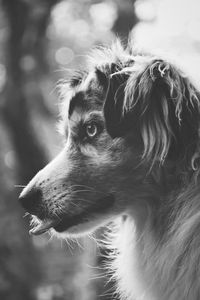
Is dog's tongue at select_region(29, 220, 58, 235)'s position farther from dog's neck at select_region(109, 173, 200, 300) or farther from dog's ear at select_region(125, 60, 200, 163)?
dog's ear at select_region(125, 60, 200, 163)

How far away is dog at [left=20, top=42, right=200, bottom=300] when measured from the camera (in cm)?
263

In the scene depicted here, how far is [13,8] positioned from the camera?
6.44m

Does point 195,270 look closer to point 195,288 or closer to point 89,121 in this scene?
point 195,288

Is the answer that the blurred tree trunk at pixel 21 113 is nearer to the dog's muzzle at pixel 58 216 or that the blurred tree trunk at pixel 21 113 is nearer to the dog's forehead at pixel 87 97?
the dog's muzzle at pixel 58 216

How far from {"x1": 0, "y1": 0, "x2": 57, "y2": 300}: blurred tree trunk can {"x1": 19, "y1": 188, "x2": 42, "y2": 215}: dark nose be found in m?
3.14

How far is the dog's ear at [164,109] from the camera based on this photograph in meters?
2.59

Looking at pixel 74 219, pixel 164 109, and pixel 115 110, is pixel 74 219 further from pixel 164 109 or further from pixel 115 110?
pixel 164 109

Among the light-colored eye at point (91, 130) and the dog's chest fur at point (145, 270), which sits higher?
the light-colored eye at point (91, 130)

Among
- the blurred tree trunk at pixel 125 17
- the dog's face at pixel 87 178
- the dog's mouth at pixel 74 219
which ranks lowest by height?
the dog's mouth at pixel 74 219

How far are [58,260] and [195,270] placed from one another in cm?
662

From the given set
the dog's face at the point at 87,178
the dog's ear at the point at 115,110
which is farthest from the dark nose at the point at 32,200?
the dog's ear at the point at 115,110

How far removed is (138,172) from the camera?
2.74 metres

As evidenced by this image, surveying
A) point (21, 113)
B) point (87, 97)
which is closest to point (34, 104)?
Result: point (21, 113)

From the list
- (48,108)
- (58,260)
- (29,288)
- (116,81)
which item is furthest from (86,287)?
(58,260)
